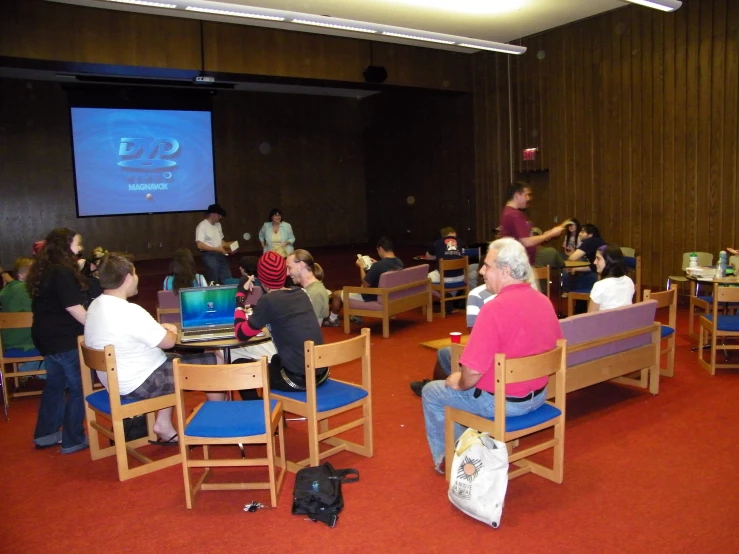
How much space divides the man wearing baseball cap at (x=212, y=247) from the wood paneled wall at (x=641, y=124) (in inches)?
208

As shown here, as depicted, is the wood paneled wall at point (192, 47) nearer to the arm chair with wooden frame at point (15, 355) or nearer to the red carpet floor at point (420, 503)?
the arm chair with wooden frame at point (15, 355)

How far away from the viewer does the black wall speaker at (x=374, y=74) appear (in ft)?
34.2

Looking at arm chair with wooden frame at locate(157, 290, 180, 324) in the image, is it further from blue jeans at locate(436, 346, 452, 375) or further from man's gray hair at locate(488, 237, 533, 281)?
man's gray hair at locate(488, 237, 533, 281)

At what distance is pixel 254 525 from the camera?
10.3 feet

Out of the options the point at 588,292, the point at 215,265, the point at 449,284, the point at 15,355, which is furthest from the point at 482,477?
the point at 215,265

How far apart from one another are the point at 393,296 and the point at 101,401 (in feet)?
12.9

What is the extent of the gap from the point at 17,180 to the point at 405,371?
1095cm

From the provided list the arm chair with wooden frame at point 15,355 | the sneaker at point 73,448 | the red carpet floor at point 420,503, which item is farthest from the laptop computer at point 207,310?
the arm chair with wooden frame at point 15,355

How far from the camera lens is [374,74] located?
10438mm

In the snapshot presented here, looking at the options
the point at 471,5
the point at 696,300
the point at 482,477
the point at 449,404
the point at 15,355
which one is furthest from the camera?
the point at 471,5

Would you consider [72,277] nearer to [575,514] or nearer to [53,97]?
[575,514]

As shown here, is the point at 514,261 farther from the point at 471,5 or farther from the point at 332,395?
the point at 471,5

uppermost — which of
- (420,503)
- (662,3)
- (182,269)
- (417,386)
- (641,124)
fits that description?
(662,3)

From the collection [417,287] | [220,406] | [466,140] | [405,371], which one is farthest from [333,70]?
[220,406]
